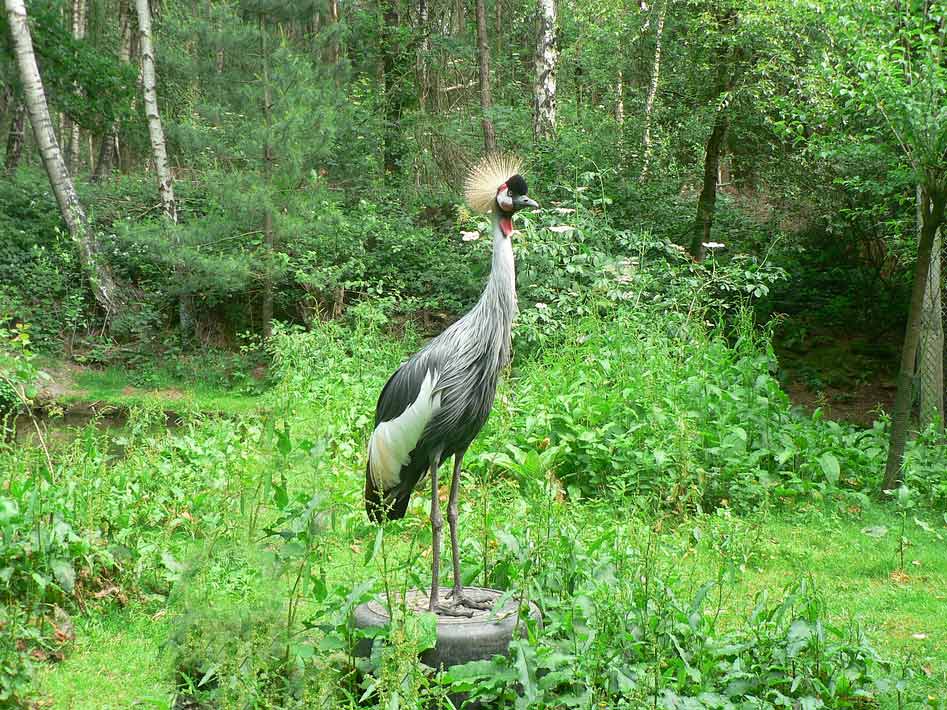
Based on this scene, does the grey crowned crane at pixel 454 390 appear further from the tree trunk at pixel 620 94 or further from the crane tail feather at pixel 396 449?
the tree trunk at pixel 620 94

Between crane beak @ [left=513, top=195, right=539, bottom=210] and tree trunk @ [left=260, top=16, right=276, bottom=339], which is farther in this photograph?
tree trunk @ [left=260, top=16, right=276, bottom=339]

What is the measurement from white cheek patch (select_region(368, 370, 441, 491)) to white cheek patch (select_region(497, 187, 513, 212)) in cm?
85

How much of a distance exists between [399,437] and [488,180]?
1.31m

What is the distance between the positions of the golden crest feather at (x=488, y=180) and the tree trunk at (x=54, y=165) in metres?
11.7

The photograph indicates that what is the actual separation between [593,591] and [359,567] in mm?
1919

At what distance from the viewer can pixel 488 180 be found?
4230mm

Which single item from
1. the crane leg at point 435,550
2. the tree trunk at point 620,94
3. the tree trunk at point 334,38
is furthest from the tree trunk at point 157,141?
the crane leg at point 435,550

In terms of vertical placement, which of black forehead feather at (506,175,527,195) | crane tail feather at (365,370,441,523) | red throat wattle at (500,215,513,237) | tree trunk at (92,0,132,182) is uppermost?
tree trunk at (92,0,132,182)

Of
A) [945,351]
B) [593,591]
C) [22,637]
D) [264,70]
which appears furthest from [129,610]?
[264,70]

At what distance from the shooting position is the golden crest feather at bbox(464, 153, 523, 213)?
4.18m

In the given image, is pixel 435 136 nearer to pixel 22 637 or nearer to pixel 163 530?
pixel 163 530

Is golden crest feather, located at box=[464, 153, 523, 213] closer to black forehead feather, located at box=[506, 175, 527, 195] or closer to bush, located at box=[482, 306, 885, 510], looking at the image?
black forehead feather, located at box=[506, 175, 527, 195]

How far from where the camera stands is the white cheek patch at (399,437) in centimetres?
393

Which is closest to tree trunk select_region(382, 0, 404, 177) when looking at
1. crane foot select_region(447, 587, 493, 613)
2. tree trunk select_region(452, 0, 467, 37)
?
tree trunk select_region(452, 0, 467, 37)
